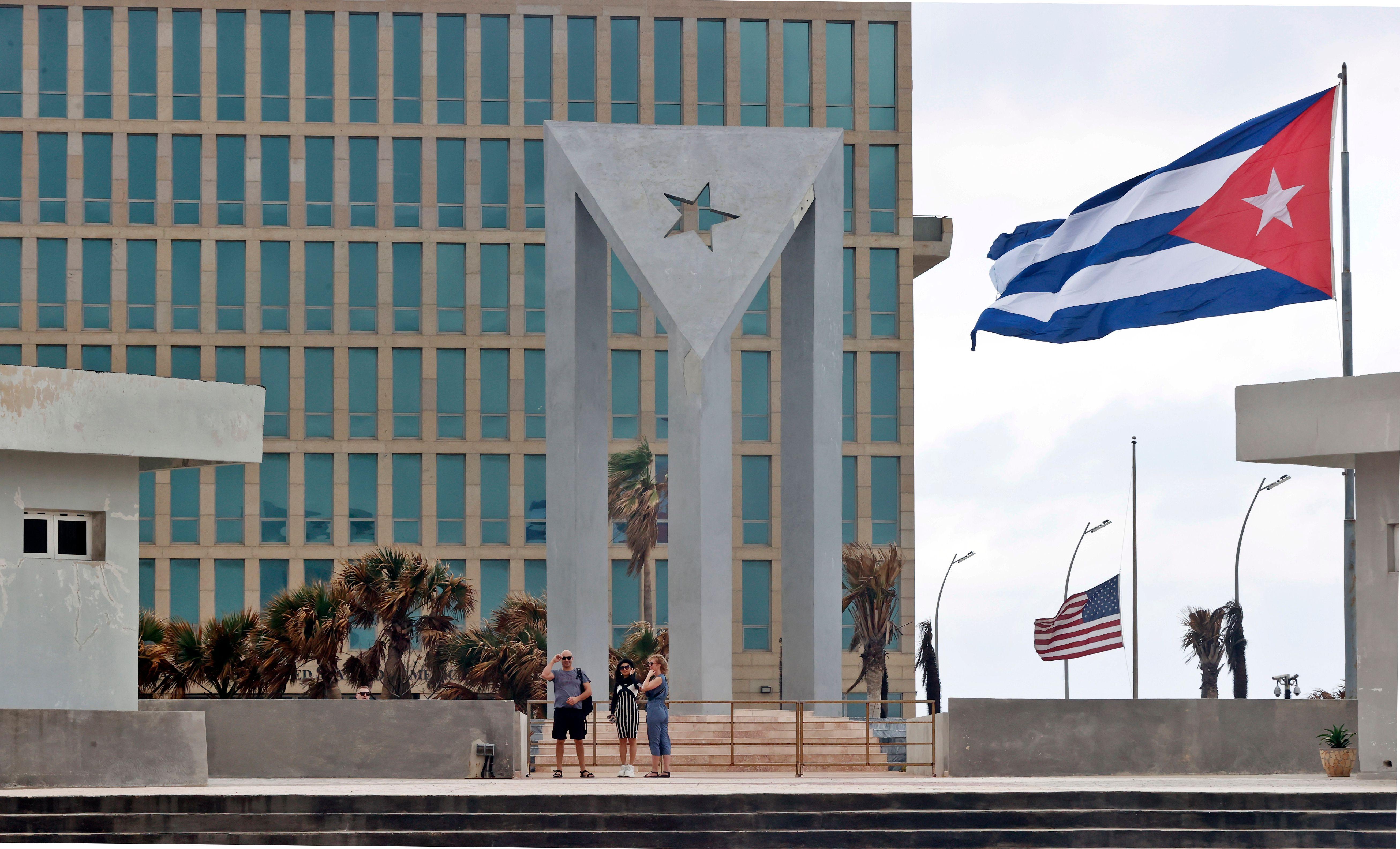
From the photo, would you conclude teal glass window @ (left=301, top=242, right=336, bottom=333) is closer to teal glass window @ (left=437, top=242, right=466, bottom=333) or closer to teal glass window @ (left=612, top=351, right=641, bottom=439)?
teal glass window @ (left=437, top=242, right=466, bottom=333)

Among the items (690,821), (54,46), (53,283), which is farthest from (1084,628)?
(54,46)

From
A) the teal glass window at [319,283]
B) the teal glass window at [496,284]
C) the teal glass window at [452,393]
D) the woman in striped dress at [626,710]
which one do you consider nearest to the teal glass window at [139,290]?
the teal glass window at [319,283]

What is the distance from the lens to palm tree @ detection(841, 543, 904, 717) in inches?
2111

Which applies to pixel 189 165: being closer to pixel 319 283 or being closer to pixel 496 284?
pixel 319 283

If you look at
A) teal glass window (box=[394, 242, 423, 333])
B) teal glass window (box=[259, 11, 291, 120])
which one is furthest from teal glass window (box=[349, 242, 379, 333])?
teal glass window (box=[259, 11, 291, 120])

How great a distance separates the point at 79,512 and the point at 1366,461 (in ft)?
46.2

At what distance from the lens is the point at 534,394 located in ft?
193

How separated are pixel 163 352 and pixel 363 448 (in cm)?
689

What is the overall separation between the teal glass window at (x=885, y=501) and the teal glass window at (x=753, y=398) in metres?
3.71

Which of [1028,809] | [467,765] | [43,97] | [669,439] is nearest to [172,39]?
[43,97]

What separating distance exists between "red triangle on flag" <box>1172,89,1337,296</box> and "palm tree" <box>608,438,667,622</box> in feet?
109

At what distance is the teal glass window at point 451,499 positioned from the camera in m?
57.9

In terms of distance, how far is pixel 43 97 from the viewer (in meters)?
58.1

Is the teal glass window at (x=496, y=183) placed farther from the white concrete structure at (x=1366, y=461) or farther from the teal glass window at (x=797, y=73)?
the white concrete structure at (x=1366, y=461)
